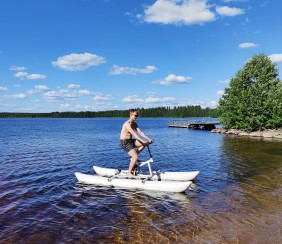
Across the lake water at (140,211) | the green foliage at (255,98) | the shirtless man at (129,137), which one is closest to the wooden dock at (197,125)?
the green foliage at (255,98)

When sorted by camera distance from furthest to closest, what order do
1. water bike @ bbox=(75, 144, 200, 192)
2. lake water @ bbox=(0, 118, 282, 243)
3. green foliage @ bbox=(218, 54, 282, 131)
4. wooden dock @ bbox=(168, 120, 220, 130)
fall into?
wooden dock @ bbox=(168, 120, 220, 130) < green foliage @ bbox=(218, 54, 282, 131) < water bike @ bbox=(75, 144, 200, 192) < lake water @ bbox=(0, 118, 282, 243)

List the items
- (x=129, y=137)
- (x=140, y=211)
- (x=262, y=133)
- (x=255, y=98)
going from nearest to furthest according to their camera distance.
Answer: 1. (x=140, y=211)
2. (x=129, y=137)
3. (x=262, y=133)
4. (x=255, y=98)

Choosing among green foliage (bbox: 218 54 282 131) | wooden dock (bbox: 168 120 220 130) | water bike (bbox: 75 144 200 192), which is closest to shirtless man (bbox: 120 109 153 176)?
water bike (bbox: 75 144 200 192)

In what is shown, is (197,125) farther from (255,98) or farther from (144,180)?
(144,180)

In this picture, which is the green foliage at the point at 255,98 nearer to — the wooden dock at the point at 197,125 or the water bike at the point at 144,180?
the wooden dock at the point at 197,125

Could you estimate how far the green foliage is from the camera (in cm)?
5281

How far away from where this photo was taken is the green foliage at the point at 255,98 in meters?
52.8

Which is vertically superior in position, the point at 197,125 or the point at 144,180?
the point at 197,125

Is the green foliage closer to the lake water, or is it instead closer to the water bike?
the lake water

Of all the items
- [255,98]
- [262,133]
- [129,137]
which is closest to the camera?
[129,137]

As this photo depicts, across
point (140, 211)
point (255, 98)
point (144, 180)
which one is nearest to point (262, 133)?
point (255, 98)

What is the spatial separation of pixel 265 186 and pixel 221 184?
2.32 meters

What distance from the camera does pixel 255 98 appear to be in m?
54.3

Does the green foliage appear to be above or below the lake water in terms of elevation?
above
